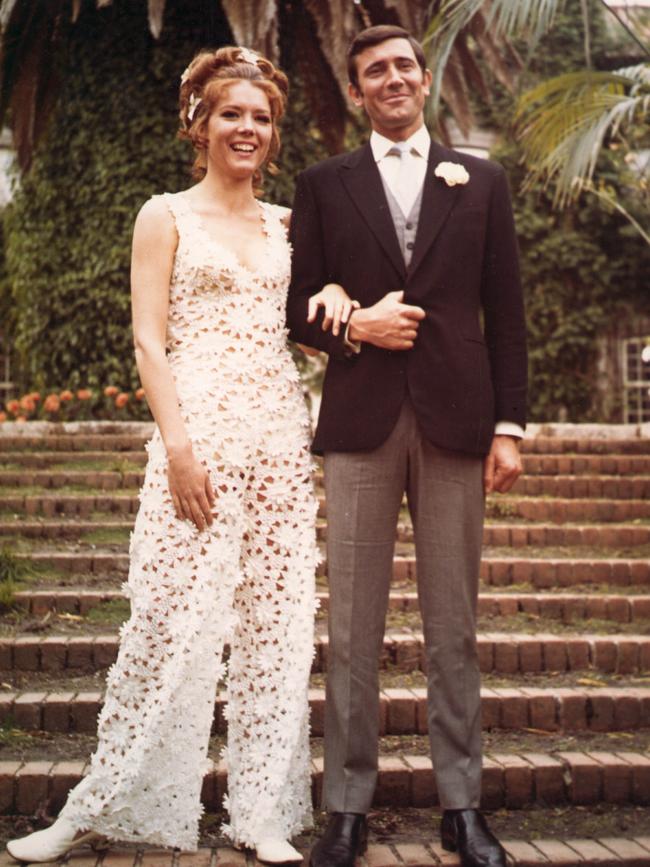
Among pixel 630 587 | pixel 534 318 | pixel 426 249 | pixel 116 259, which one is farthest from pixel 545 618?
pixel 534 318

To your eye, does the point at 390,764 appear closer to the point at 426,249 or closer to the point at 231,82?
the point at 426,249

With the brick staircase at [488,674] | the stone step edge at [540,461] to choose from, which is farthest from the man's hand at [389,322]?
the stone step edge at [540,461]

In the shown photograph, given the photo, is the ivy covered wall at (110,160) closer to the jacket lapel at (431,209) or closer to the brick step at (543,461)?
the brick step at (543,461)

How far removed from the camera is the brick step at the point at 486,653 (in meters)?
3.30

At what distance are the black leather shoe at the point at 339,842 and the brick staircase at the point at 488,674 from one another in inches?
4.0

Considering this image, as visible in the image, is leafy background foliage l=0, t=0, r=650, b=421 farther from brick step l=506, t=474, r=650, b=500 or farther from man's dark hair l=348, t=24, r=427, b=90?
man's dark hair l=348, t=24, r=427, b=90

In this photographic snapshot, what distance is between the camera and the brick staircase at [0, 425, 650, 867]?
257 cm

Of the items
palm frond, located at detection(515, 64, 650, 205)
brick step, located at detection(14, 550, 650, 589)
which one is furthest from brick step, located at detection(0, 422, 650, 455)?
brick step, located at detection(14, 550, 650, 589)

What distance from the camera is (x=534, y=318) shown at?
11.6m

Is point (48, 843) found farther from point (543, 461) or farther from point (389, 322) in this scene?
point (543, 461)

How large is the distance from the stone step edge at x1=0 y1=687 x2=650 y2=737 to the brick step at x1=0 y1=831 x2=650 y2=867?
23.8 inches

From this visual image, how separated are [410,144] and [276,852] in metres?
1.60

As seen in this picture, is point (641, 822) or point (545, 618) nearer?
point (641, 822)

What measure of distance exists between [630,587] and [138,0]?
21.1 feet
